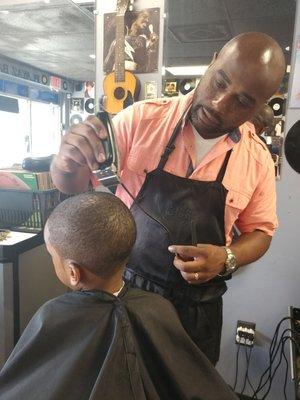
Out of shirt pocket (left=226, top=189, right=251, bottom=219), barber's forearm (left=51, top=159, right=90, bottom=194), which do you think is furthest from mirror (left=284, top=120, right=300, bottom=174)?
barber's forearm (left=51, top=159, right=90, bottom=194)

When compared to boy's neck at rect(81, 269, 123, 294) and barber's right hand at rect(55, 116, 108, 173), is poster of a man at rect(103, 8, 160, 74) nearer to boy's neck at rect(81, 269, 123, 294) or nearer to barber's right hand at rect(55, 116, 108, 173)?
barber's right hand at rect(55, 116, 108, 173)

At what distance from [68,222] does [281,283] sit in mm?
1387

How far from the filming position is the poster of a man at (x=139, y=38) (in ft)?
5.34

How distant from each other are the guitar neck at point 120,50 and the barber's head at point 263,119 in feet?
2.29

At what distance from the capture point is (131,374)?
844mm

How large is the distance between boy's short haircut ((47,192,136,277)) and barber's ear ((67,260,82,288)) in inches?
0.6

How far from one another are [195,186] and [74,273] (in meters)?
0.45

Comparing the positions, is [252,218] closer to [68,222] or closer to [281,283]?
[68,222]

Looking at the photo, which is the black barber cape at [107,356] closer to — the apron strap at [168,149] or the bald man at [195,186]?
the bald man at [195,186]

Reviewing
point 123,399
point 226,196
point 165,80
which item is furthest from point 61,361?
point 165,80

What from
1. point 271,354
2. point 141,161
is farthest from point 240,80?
point 271,354

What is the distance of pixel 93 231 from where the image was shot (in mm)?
813

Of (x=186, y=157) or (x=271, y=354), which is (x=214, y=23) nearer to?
(x=186, y=157)

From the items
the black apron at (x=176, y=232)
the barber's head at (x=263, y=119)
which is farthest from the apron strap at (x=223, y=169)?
the barber's head at (x=263, y=119)
